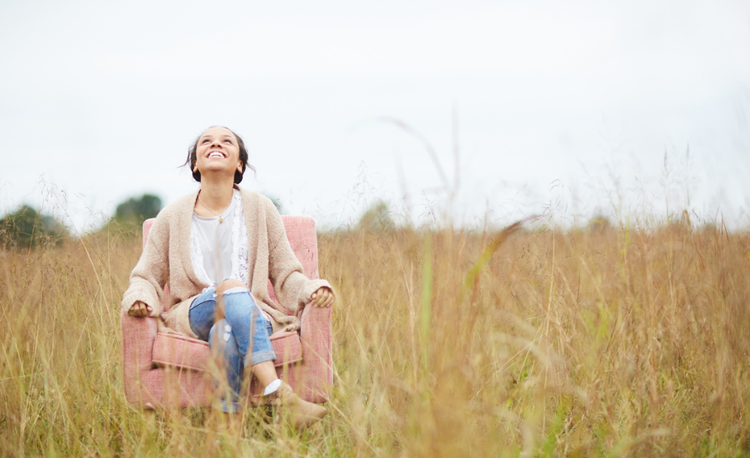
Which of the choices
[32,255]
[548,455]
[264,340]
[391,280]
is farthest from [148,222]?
[548,455]

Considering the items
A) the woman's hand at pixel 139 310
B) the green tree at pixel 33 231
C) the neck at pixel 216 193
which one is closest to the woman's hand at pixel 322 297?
the woman's hand at pixel 139 310

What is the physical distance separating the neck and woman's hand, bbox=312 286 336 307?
761 mm

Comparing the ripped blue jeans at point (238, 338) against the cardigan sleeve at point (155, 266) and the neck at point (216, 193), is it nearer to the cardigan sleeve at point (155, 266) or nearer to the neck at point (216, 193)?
the cardigan sleeve at point (155, 266)

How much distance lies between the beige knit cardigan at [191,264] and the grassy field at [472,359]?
351 mm

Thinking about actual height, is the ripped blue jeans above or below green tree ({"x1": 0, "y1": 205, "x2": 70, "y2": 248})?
below

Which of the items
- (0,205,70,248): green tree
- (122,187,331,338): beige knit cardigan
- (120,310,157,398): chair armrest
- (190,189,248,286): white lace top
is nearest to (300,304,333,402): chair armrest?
(122,187,331,338): beige knit cardigan

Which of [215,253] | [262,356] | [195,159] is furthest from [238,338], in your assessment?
[195,159]

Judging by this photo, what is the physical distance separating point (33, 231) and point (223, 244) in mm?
1025

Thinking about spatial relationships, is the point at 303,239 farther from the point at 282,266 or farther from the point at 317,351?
the point at 317,351

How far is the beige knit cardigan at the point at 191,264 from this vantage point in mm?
2203

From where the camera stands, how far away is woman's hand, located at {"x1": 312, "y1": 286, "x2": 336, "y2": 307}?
6.49ft

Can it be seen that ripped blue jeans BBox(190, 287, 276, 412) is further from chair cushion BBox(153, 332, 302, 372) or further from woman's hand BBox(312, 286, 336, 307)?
woman's hand BBox(312, 286, 336, 307)

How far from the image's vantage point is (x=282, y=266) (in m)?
2.38

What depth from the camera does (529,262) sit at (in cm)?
258
